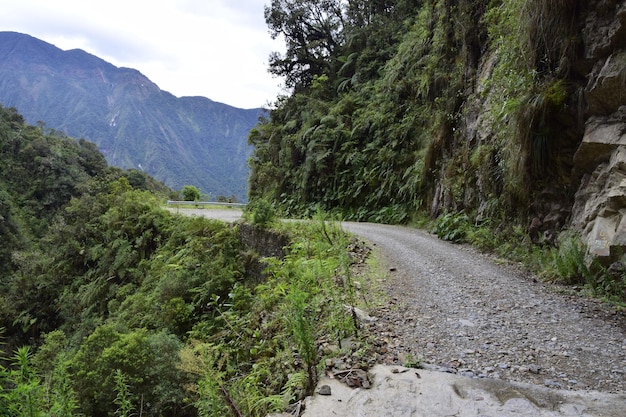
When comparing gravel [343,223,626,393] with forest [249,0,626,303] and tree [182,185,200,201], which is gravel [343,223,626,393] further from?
tree [182,185,200,201]

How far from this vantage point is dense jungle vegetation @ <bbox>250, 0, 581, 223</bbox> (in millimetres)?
5727

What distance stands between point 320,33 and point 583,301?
70.2 ft

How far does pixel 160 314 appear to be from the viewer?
7.44 m

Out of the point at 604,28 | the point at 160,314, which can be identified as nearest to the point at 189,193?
the point at 160,314

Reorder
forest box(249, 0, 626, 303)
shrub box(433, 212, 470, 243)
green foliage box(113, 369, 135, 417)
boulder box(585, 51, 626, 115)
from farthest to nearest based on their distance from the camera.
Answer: shrub box(433, 212, 470, 243) → forest box(249, 0, 626, 303) → boulder box(585, 51, 626, 115) → green foliage box(113, 369, 135, 417)

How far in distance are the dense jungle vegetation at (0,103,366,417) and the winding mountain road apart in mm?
641

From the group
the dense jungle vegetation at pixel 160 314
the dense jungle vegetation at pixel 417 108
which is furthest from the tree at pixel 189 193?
the dense jungle vegetation at pixel 160 314

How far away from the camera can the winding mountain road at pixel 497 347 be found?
2.23 meters

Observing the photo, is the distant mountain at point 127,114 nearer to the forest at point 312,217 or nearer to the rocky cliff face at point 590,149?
the forest at point 312,217

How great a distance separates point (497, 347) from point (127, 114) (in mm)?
151606

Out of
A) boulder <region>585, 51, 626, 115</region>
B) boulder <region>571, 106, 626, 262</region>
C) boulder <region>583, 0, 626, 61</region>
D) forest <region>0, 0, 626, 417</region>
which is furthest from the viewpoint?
Answer: boulder <region>583, 0, 626, 61</region>

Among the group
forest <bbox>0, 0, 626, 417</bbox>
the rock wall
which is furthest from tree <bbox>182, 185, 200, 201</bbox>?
the rock wall

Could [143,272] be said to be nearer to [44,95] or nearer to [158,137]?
[158,137]

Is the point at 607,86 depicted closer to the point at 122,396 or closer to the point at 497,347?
the point at 497,347
